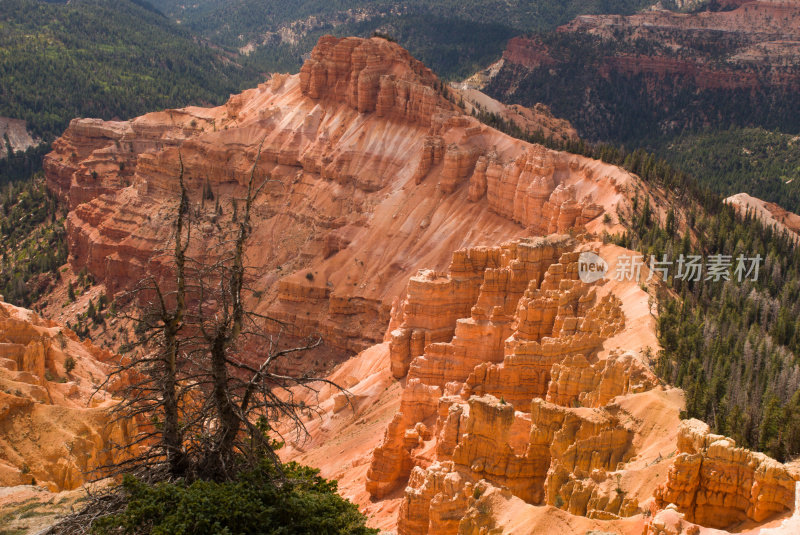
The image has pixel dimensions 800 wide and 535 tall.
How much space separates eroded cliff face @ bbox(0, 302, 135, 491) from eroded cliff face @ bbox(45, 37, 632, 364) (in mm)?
27909

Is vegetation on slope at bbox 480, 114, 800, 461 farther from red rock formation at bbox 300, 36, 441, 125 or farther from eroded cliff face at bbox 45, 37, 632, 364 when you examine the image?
red rock formation at bbox 300, 36, 441, 125

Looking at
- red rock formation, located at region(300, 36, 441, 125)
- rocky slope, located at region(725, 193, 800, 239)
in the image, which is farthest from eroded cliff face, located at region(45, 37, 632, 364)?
rocky slope, located at region(725, 193, 800, 239)

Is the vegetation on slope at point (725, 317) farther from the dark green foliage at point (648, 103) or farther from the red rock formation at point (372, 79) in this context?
the dark green foliage at point (648, 103)

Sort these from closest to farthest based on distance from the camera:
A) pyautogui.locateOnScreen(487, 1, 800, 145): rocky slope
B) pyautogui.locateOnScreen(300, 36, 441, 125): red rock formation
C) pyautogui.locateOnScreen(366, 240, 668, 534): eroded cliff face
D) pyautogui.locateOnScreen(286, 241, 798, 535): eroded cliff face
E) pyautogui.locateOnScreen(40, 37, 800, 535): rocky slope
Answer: pyautogui.locateOnScreen(286, 241, 798, 535): eroded cliff face, pyautogui.locateOnScreen(40, 37, 800, 535): rocky slope, pyautogui.locateOnScreen(366, 240, 668, 534): eroded cliff face, pyautogui.locateOnScreen(300, 36, 441, 125): red rock formation, pyautogui.locateOnScreen(487, 1, 800, 145): rocky slope

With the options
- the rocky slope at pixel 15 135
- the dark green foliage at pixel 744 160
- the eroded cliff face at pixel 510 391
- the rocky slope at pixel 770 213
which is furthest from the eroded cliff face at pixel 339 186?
the dark green foliage at pixel 744 160

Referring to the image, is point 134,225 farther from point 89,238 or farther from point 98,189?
point 98,189

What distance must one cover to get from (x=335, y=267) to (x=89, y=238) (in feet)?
131

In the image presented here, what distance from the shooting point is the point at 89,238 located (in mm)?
111812

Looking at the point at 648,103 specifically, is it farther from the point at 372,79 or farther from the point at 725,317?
the point at 725,317

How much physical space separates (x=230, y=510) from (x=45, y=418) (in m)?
25.8

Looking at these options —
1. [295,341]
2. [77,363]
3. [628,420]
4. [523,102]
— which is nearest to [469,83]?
[523,102]

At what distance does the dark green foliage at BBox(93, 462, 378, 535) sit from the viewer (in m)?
19.3

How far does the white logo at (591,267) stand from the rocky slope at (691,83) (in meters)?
130

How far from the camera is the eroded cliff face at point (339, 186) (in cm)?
8012
